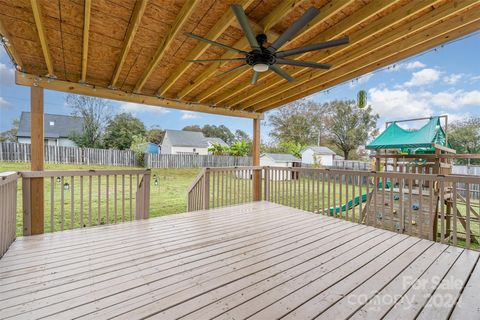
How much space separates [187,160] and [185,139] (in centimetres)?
698

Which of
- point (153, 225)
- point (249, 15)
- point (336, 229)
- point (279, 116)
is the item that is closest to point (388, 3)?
point (249, 15)

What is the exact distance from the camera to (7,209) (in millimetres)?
2621

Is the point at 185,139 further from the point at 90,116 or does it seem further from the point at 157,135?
the point at 90,116

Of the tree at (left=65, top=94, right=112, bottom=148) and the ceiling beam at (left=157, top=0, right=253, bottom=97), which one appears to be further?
the tree at (left=65, top=94, right=112, bottom=148)

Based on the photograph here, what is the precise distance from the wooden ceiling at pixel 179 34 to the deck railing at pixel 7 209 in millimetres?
1579

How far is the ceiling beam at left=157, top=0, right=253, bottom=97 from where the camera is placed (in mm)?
2330

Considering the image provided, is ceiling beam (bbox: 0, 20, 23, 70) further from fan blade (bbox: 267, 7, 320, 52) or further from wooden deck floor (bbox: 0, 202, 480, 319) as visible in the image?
fan blade (bbox: 267, 7, 320, 52)

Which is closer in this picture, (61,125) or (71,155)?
(71,155)

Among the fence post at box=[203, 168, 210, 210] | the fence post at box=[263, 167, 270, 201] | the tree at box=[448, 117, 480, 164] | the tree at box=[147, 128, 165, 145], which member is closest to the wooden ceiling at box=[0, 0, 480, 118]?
the fence post at box=[203, 168, 210, 210]

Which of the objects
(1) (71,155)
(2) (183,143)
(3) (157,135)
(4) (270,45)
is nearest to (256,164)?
(4) (270,45)

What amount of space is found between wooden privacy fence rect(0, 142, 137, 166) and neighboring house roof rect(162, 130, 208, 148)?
7386 millimetres

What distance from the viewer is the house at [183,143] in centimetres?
1368

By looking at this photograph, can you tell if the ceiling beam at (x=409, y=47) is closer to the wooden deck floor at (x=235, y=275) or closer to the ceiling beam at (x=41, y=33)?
the wooden deck floor at (x=235, y=275)

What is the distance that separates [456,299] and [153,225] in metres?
3.63
